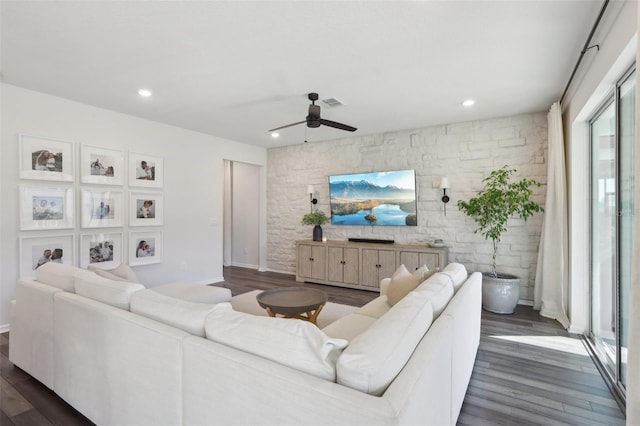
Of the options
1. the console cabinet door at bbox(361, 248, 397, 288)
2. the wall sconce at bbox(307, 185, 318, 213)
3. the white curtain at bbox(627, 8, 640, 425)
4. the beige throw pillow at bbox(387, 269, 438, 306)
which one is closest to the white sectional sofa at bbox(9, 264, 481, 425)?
the beige throw pillow at bbox(387, 269, 438, 306)

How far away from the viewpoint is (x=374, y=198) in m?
5.15

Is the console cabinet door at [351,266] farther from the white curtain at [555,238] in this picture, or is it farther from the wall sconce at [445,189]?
the white curtain at [555,238]

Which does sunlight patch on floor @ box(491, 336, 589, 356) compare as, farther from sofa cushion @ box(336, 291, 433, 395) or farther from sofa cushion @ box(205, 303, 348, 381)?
sofa cushion @ box(205, 303, 348, 381)

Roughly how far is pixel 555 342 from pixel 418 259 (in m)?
1.77

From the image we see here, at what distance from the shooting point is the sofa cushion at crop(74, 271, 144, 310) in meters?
1.79

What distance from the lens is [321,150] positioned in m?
5.75

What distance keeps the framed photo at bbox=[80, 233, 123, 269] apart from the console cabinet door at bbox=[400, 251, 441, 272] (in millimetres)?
3977

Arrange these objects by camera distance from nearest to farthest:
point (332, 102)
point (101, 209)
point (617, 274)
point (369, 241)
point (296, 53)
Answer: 1. point (617, 274)
2. point (296, 53)
3. point (332, 102)
4. point (101, 209)
5. point (369, 241)

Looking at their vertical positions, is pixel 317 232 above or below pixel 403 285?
above

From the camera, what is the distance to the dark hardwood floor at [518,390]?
185 cm

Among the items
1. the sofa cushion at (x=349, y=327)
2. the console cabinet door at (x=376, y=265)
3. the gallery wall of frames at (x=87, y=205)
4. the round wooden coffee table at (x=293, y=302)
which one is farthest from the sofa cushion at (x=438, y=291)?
the gallery wall of frames at (x=87, y=205)

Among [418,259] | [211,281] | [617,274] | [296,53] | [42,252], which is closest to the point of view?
[617,274]

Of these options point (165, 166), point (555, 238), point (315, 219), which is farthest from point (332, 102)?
point (555, 238)

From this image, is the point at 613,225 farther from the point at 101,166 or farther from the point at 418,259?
the point at 101,166
